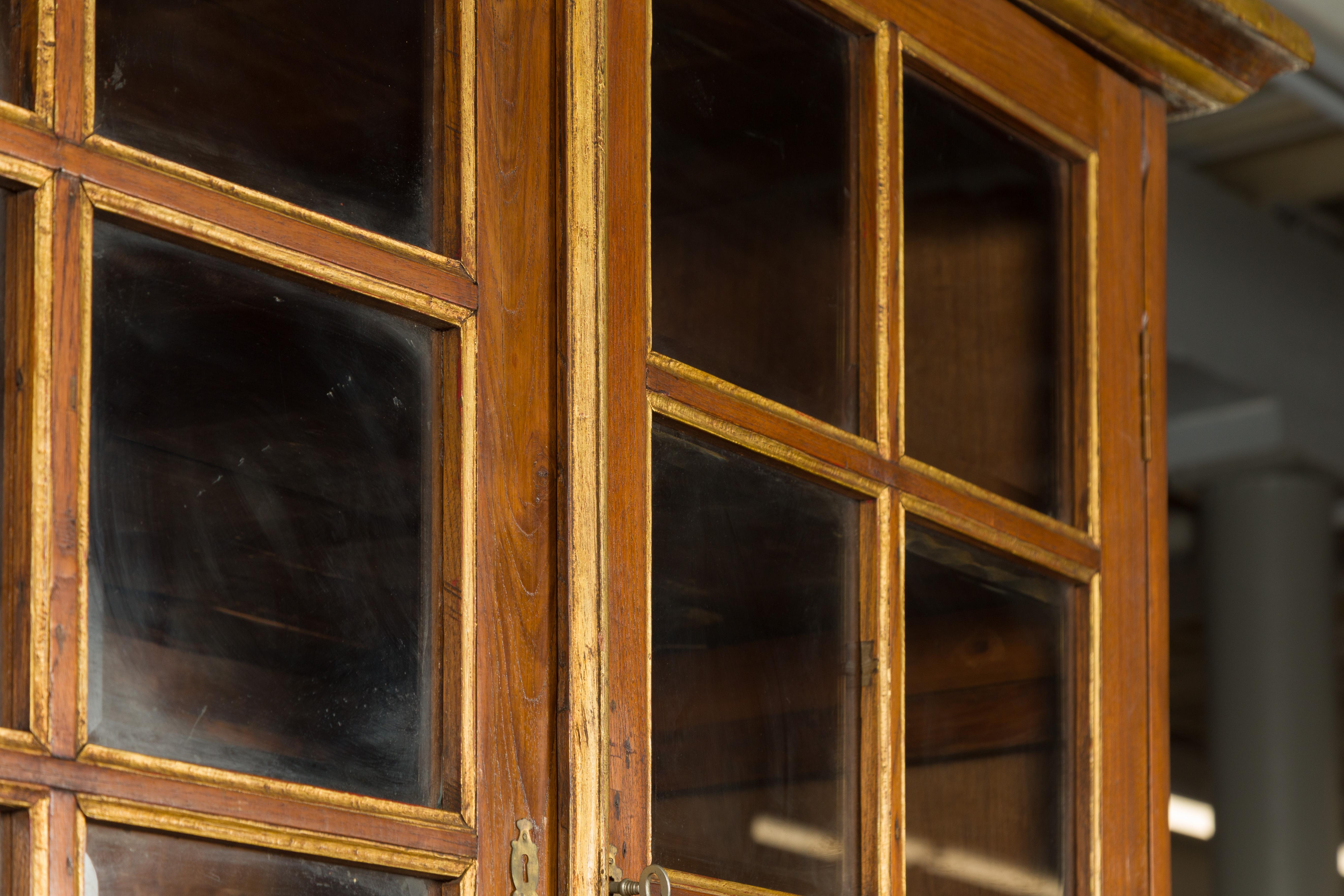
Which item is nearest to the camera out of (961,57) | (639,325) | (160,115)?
(160,115)

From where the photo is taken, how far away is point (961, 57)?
149 cm

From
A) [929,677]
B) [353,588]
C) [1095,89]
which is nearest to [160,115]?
[353,588]

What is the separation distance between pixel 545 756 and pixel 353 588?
0.17 m

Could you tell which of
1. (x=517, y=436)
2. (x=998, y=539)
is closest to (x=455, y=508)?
(x=517, y=436)

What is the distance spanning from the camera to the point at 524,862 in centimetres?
103

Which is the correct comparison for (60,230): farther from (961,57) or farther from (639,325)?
(961,57)

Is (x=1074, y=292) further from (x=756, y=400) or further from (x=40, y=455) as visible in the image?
(x=40, y=455)

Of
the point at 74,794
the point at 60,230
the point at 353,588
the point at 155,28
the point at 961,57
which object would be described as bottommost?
the point at 74,794

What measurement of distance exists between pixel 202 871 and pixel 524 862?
0.70 feet

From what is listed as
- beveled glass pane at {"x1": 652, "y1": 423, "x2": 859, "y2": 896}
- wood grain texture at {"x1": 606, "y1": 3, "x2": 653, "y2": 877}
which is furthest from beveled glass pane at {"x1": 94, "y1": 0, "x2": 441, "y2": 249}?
beveled glass pane at {"x1": 652, "y1": 423, "x2": 859, "y2": 896}

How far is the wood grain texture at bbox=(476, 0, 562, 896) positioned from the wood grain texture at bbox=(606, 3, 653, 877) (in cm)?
4

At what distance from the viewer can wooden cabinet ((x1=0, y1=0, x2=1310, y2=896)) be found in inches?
34.5

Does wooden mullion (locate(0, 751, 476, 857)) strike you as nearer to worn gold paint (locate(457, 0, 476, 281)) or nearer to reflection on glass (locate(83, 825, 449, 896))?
reflection on glass (locate(83, 825, 449, 896))

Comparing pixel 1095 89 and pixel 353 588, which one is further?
pixel 1095 89
